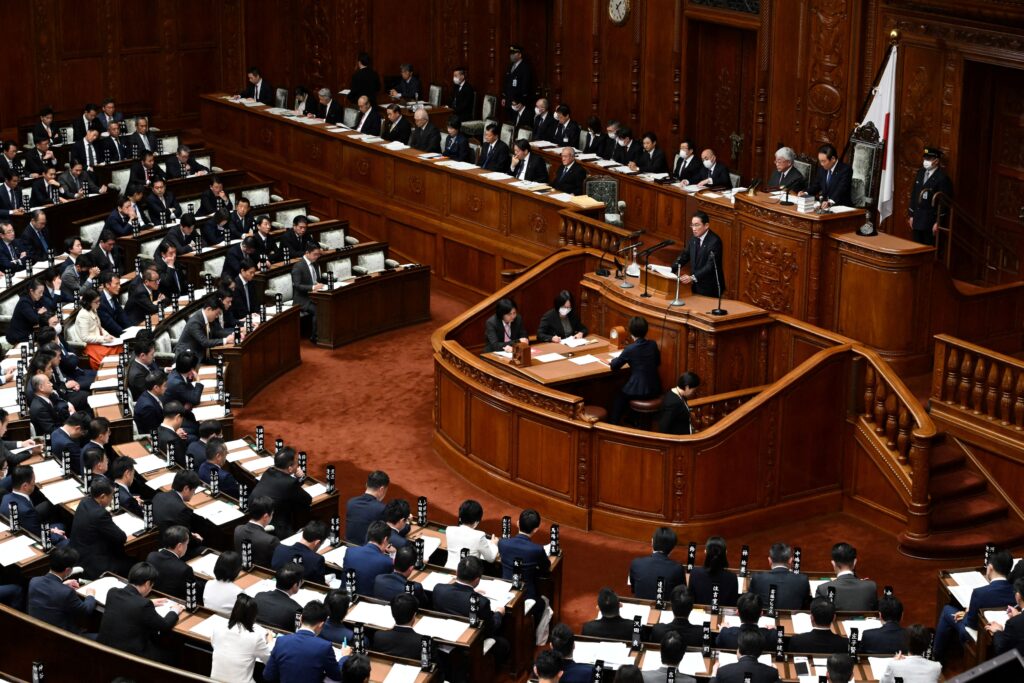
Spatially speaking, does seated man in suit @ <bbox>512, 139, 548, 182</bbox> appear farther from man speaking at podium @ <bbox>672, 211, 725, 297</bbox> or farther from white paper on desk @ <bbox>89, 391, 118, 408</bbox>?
white paper on desk @ <bbox>89, 391, 118, 408</bbox>

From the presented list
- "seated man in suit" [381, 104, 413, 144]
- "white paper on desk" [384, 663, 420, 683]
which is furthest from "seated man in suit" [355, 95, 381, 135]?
"white paper on desk" [384, 663, 420, 683]

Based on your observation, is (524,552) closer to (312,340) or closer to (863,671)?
(863,671)

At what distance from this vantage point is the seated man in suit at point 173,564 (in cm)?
1005

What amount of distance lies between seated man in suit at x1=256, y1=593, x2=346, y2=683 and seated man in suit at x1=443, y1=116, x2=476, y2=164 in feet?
38.1

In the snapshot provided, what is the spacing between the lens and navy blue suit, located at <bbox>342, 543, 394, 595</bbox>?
10.2 metres

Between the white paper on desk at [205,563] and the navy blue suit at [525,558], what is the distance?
6.76ft

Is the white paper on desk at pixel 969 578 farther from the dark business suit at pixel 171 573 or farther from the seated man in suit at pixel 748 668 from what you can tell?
the dark business suit at pixel 171 573

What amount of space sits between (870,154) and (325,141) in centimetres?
853

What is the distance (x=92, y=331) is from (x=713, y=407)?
6.42 m

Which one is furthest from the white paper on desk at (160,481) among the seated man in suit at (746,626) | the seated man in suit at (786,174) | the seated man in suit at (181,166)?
the seated man in suit at (181,166)

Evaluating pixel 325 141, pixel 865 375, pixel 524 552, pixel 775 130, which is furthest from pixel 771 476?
pixel 325 141

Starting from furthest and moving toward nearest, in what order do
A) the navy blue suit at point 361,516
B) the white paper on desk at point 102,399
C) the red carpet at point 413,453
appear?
the white paper on desk at point 102,399 → the red carpet at point 413,453 → the navy blue suit at point 361,516

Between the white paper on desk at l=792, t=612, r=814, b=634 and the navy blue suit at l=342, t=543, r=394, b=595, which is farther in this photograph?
the navy blue suit at l=342, t=543, r=394, b=595

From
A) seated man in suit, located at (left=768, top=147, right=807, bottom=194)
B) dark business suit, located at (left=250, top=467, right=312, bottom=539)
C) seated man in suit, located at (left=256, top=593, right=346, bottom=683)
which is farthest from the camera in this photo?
seated man in suit, located at (left=768, top=147, right=807, bottom=194)
